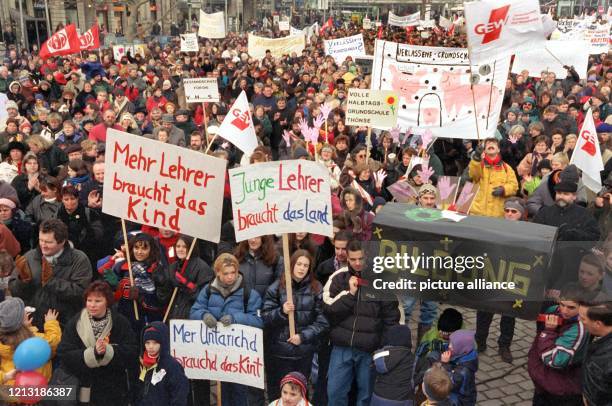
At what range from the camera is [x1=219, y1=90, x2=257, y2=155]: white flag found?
7879 mm

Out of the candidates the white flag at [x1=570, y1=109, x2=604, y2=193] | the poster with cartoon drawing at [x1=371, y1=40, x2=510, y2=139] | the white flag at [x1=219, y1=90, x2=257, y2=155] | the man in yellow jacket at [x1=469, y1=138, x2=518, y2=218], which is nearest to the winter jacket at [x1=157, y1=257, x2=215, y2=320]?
the white flag at [x1=219, y1=90, x2=257, y2=155]

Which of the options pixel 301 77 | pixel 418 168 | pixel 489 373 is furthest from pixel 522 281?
pixel 301 77

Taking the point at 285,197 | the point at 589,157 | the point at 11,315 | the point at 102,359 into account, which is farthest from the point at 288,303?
the point at 589,157

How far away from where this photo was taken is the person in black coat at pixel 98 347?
4.10 m

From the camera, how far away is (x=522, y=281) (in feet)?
11.4

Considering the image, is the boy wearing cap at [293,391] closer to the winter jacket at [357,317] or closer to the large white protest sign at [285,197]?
the winter jacket at [357,317]

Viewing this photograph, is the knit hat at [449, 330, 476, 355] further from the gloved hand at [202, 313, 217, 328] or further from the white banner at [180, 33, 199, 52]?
the white banner at [180, 33, 199, 52]

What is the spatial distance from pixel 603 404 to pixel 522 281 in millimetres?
761

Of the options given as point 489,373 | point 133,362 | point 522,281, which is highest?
point 522,281

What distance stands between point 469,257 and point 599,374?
0.92 m

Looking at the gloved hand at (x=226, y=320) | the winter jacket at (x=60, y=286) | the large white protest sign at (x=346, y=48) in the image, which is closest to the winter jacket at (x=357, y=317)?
the gloved hand at (x=226, y=320)

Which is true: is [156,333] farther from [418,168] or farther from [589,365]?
[418,168]

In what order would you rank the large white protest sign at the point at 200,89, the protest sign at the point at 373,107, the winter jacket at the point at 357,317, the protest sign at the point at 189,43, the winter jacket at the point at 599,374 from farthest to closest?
1. the protest sign at the point at 189,43
2. the large white protest sign at the point at 200,89
3. the protest sign at the point at 373,107
4. the winter jacket at the point at 357,317
5. the winter jacket at the point at 599,374

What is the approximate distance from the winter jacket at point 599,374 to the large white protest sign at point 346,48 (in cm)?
1652
